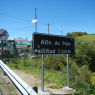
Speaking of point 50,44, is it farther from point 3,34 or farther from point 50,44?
point 3,34

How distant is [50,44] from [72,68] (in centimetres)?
306

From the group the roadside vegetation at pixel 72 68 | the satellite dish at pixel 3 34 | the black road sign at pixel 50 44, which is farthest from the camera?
the satellite dish at pixel 3 34

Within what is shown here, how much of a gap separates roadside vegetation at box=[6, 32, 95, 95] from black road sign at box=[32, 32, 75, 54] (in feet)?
6.40

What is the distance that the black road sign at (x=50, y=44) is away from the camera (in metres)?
4.52

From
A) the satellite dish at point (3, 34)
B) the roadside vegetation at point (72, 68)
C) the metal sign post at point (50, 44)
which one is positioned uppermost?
the satellite dish at point (3, 34)

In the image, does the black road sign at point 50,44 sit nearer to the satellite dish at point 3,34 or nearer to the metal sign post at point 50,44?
the metal sign post at point 50,44

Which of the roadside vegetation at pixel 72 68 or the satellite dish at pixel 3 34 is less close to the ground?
the satellite dish at pixel 3 34

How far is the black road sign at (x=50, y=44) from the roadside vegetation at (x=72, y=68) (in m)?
1.95

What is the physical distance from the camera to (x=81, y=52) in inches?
545

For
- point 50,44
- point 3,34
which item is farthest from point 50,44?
point 3,34

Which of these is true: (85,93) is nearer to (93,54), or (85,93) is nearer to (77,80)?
(77,80)

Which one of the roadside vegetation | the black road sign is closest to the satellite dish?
the black road sign

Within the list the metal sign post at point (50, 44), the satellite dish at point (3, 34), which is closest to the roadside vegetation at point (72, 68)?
the metal sign post at point (50, 44)

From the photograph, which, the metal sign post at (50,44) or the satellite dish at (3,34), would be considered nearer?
the metal sign post at (50,44)
